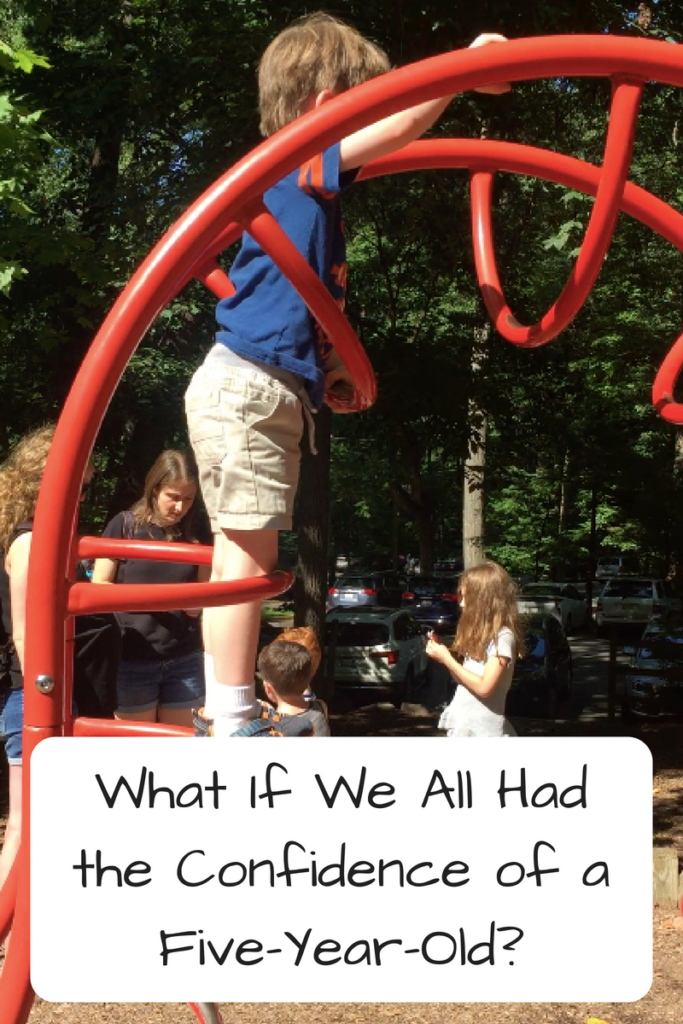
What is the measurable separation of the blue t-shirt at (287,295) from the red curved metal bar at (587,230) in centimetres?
37

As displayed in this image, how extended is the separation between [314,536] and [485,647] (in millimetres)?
5996

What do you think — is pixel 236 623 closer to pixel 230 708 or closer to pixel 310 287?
pixel 230 708

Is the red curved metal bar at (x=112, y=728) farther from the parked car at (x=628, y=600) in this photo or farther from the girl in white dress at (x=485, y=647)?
the parked car at (x=628, y=600)

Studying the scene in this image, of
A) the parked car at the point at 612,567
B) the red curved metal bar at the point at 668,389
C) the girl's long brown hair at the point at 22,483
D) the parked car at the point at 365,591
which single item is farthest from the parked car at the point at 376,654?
the parked car at the point at 612,567

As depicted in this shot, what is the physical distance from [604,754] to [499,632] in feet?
9.97

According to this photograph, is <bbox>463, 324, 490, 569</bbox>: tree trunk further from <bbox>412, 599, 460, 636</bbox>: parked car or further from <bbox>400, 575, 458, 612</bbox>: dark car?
<bbox>400, 575, 458, 612</bbox>: dark car

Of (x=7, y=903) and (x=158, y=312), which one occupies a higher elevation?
(x=158, y=312)

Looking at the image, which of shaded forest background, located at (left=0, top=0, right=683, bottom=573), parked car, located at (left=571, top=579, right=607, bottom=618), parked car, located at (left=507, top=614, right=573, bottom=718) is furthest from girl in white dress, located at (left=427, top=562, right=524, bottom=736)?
parked car, located at (left=571, top=579, right=607, bottom=618)

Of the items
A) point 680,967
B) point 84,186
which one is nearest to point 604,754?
point 680,967

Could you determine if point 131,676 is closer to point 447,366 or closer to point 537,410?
point 447,366

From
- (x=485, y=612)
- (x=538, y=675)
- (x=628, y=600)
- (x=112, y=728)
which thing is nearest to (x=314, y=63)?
(x=112, y=728)

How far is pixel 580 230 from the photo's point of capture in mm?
9305

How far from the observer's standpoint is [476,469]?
15.1m

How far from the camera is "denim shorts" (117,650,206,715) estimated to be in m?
3.64
